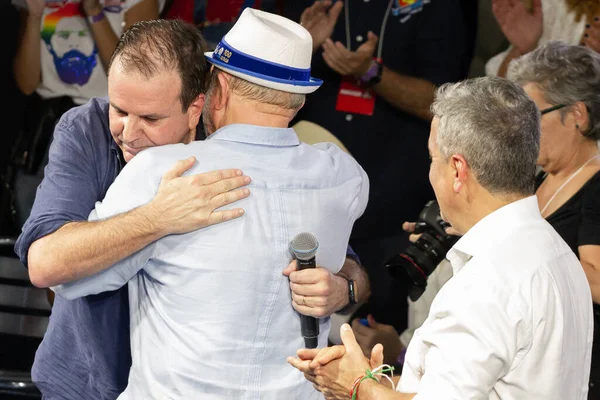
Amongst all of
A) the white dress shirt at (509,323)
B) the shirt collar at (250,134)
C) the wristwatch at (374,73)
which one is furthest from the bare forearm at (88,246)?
the wristwatch at (374,73)

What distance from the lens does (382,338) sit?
3516mm

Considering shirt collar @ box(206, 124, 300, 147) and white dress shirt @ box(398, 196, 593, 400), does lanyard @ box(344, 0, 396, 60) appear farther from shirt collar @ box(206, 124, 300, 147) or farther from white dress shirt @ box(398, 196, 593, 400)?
white dress shirt @ box(398, 196, 593, 400)

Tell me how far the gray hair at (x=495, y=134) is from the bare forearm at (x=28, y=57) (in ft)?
9.90

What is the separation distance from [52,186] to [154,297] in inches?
15.5

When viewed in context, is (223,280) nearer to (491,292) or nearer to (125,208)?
(125,208)

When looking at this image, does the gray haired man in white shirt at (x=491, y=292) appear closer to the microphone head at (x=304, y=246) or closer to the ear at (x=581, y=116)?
the microphone head at (x=304, y=246)

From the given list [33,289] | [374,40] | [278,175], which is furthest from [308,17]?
[278,175]

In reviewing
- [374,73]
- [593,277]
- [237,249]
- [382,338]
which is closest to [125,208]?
[237,249]

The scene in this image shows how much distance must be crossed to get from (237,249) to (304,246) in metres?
0.15

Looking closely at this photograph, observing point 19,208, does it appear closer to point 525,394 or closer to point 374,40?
point 374,40

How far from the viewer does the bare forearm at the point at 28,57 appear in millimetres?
4254

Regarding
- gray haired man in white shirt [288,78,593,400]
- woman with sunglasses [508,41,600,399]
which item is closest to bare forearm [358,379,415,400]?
gray haired man in white shirt [288,78,593,400]

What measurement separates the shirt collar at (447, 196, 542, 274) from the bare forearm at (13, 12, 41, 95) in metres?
3.12

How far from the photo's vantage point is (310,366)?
1.81 m
